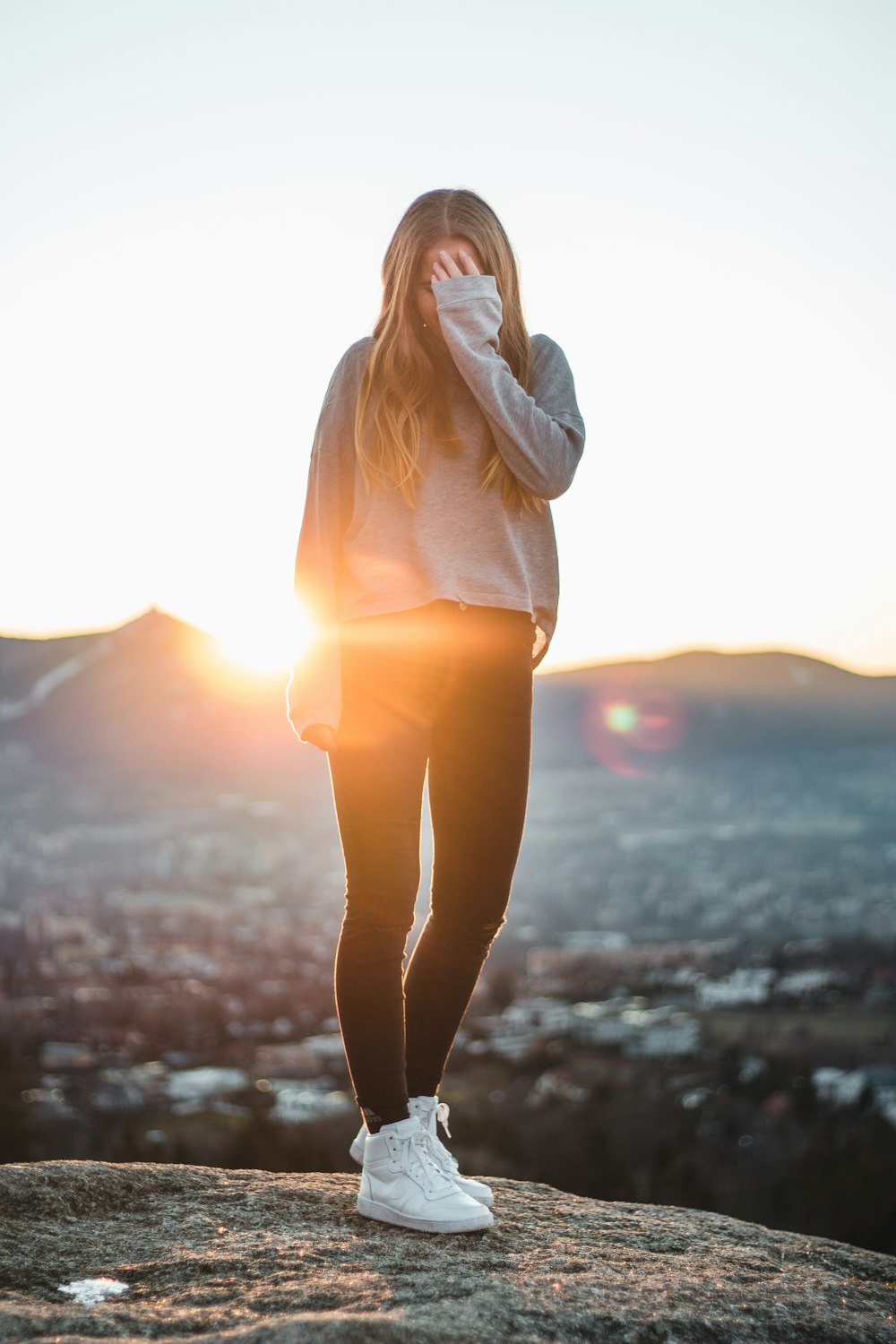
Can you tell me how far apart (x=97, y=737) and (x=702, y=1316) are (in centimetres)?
3790

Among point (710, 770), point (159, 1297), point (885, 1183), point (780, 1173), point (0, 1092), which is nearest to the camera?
point (159, 1297)

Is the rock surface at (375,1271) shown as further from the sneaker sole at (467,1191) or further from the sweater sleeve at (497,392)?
the sweater sleeve at (497,392)

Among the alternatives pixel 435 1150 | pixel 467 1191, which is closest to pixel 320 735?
pixel 435 1150

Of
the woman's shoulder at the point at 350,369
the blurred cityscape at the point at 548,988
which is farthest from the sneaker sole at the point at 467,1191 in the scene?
the blurred cityscape at the point at 548,988

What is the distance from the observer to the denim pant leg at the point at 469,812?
2166mm

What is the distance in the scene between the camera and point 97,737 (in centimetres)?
3741

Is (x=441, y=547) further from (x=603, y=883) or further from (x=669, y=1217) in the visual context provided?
(x=603, y=883)

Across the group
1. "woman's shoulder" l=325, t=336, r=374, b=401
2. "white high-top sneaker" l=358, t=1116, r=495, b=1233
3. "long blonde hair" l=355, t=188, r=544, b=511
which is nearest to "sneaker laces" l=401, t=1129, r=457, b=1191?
"white high-top sneaker" l=358, t=1116, r=495, b=1233

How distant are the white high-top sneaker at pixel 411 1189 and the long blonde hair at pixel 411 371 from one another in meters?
1.24

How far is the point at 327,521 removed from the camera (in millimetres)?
2234

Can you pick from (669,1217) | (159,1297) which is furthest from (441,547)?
(669,1217)

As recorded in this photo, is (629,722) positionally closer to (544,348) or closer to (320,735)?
(544,348)

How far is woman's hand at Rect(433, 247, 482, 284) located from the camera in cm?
213

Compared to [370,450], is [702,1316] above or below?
below
